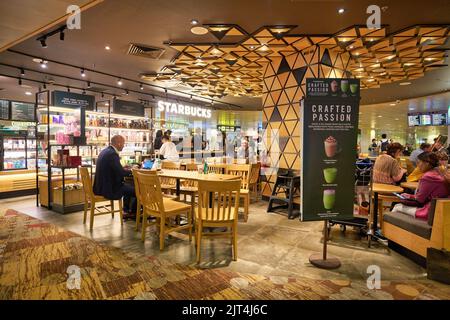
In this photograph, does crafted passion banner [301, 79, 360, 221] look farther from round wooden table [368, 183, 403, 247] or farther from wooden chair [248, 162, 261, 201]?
wooden chair [248, 162, 261, 201]

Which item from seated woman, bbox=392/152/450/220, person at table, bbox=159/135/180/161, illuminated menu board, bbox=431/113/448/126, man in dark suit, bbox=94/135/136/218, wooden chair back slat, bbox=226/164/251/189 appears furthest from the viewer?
illuminated menu board, bbox=431/113/448/126

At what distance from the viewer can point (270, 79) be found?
6.96 meters

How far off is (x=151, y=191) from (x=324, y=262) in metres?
2.42

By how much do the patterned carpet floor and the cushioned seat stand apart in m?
0.58

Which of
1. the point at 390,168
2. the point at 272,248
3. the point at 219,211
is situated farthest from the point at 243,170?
the point at 390,168

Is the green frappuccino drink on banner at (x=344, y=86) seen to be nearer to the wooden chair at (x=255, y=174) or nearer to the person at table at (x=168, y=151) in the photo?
the wooden chair at (x=255, y=174)

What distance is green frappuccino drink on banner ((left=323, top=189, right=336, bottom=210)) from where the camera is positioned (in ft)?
10.3

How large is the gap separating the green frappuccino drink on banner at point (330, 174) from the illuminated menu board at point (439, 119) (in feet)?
43.0

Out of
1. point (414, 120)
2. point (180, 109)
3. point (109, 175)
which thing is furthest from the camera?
point (414, 120)

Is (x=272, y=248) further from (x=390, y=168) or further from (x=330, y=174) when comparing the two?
(x=390, y=168)

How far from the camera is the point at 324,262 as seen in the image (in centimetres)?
325

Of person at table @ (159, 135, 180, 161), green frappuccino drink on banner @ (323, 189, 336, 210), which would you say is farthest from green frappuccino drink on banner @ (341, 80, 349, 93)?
person at table @ (159, 135, 180, 161)

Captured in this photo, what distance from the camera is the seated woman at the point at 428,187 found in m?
3.31

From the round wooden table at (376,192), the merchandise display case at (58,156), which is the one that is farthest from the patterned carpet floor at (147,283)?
the merchandise display case at (58,156)
